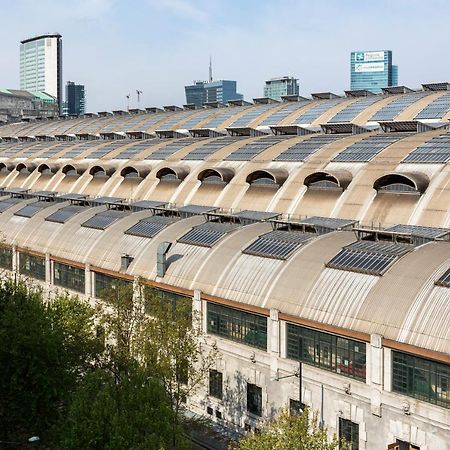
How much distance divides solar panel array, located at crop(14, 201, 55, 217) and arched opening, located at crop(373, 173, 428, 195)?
46.3 metres

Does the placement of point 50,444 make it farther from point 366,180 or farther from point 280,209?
→ point 366,180

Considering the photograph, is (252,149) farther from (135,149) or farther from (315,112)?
(135,149)

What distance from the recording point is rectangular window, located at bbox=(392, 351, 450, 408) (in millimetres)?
37625

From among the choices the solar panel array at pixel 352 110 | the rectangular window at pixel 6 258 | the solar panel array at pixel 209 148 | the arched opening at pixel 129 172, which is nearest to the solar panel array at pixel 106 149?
the arched opening at pixel 129 172

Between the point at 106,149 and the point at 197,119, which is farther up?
the point at 197,119

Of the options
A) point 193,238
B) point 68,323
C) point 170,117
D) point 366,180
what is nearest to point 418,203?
point 366,180

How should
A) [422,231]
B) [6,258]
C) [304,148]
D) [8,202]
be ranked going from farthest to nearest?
[8,202]
[6,258]
[304,148]
[422,231]

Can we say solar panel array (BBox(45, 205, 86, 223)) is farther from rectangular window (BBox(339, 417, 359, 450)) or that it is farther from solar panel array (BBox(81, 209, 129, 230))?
rectangular window (BBox(339, 417, 359, 450))

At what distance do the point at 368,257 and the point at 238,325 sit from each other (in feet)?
39.1

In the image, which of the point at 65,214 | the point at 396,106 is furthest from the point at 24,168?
the point at 396,106

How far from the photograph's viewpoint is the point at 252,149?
84.2 m

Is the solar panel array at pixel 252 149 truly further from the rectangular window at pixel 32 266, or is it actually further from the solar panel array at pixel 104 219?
the rectangular window at pixel 32 266

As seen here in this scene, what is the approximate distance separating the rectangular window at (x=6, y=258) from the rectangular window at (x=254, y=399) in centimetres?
4248

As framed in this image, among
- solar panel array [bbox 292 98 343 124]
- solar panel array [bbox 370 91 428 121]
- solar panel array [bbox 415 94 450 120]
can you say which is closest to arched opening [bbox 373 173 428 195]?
solar panel array [bbox 415 94 450 120]
